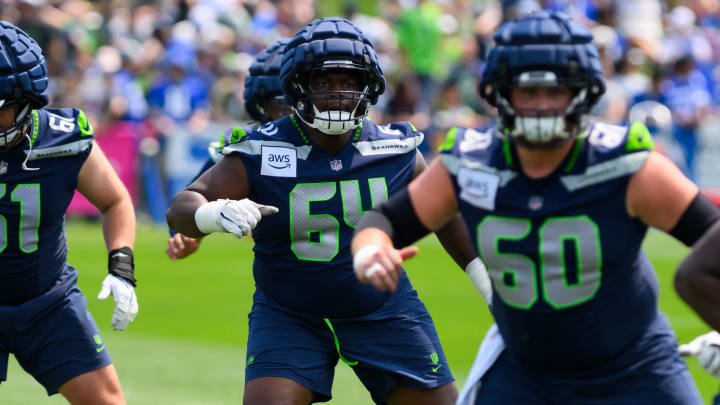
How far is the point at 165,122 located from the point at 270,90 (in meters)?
11.1

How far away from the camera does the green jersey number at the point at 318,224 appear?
521 cm

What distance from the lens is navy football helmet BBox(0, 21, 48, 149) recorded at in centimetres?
517

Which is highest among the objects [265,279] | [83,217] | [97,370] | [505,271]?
[505,271]

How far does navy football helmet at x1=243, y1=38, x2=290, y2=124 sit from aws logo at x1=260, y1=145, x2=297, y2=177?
55.4 inches

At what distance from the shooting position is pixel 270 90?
6.66 metres

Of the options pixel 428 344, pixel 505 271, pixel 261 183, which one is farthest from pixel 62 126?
pixel 505 271

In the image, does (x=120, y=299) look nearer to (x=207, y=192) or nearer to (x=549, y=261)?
(x=207, y=192)

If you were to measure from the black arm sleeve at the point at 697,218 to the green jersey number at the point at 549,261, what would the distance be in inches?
11.0

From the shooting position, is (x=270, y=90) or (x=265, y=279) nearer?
(x=265, y=279)

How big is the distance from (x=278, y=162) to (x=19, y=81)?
1.16 m

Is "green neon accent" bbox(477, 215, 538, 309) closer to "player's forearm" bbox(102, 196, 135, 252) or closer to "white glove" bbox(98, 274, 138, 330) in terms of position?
"white glove" bbox(98, 274, 138, 330)

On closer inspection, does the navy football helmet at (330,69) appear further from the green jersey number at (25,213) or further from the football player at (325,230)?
the green jersey number at (25,213)

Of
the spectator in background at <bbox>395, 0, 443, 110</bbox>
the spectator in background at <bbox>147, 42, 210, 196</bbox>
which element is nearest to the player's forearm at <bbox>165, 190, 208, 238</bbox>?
the spectator in background at <bbox>147, 42, 210, 196</bbox>

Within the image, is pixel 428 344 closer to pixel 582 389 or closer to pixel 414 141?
pixel 414 141
